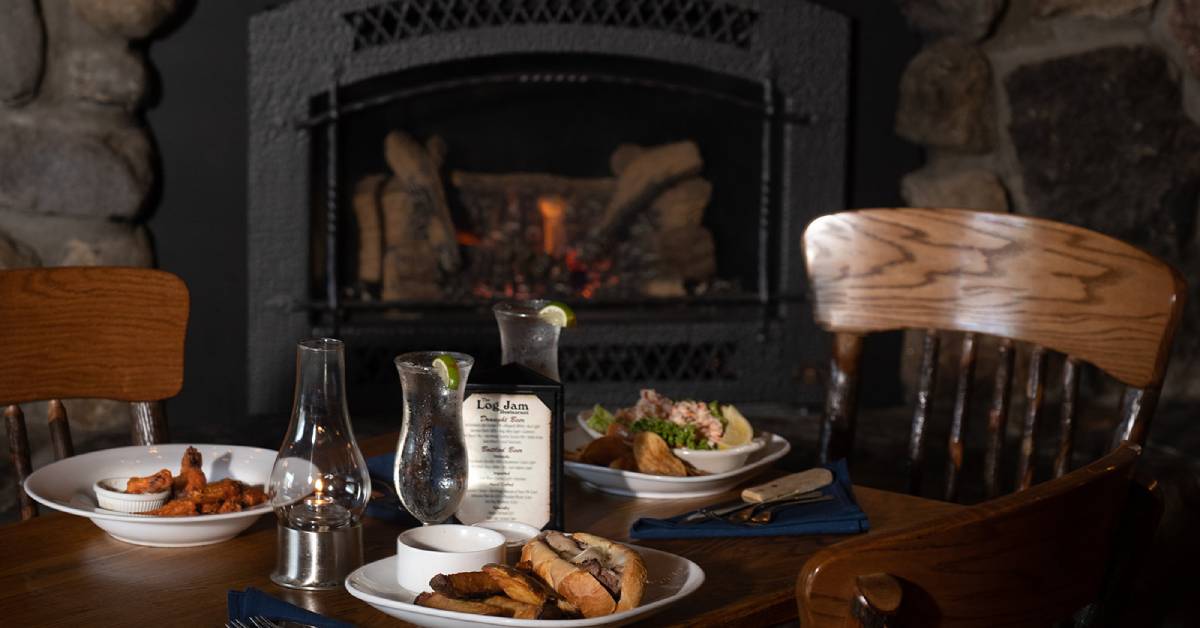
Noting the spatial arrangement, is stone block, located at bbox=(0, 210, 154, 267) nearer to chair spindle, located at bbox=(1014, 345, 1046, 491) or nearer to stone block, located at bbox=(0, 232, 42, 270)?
stone block, located at bbox=(0, 232, 42, 270)

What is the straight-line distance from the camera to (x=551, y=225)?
3229 millimetres

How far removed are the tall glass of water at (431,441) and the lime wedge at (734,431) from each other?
38 cm

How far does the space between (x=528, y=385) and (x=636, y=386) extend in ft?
6.58

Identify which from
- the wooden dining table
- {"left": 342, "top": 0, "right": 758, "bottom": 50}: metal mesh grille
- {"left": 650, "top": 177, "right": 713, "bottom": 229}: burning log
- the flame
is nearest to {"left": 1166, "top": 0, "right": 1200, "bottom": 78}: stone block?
{"left": 342, "top": 0, "right": 758, "bottom": 50}: metal mesh grille

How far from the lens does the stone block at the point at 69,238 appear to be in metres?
2.76

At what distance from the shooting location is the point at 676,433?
139cm

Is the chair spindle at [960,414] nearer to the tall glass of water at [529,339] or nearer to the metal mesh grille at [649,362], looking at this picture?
the tall glass of water at [529,339]

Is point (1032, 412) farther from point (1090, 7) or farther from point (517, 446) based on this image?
point (1090, 7)

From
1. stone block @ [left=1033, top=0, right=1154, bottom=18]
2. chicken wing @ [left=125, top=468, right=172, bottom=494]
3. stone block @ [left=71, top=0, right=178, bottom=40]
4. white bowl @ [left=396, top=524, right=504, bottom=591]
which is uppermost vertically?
stone block @ [left=1033, top=0, right=1154, bottom=18]

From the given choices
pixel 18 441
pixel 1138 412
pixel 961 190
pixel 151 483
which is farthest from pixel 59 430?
pixel 961 190

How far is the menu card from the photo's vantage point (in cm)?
117

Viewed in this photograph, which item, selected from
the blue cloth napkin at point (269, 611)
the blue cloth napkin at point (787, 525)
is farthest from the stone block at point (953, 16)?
the blue cloth napkin at point (269, 611)

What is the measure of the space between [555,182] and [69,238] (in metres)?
1.11

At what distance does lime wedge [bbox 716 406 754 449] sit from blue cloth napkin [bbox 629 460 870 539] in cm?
16
